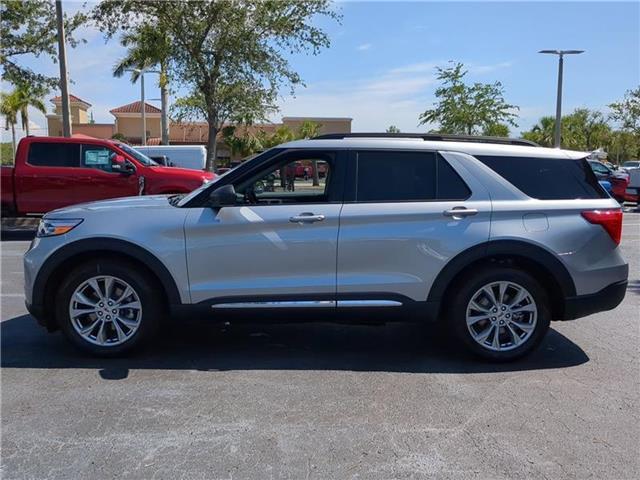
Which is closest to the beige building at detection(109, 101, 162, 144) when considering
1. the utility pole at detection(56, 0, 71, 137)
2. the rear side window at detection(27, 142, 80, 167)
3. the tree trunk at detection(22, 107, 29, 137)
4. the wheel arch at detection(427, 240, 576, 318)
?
the tree trunk at detection(22, 107, 29, 137)

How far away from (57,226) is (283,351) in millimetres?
2145

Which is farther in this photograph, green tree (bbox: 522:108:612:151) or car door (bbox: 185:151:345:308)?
green tree (bbox: 522:108:612:151)

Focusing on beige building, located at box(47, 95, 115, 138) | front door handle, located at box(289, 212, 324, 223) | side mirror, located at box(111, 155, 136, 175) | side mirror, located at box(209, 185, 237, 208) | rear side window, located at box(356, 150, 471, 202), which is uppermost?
beige building, located at box(47, 95, 115, 138)

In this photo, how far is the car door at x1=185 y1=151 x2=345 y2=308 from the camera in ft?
15.5

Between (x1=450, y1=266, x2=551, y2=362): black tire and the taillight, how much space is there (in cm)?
68

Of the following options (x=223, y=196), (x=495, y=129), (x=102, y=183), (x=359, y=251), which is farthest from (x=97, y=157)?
(x=495, y=129)

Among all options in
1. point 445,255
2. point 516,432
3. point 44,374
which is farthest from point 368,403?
point 44,374

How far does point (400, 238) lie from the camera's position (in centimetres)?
472

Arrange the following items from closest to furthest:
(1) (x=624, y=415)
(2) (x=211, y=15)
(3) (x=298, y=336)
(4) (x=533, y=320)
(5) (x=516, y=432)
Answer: (5) (x=516, y=432), (1) (x=624, y=415), (4) (x=533, y=320), (3) (x=298, y=336), (2) (x=211, y=15)

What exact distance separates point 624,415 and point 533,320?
1080 mm

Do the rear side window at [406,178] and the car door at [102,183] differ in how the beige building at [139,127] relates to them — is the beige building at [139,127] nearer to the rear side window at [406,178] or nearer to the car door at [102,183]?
the car door at [102,183]

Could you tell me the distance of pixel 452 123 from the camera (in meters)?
27.3

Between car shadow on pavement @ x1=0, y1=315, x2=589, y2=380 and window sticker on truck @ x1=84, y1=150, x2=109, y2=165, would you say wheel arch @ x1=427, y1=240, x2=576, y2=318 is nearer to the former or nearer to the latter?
car shadow on pavement @ x1=0, y1=315, x2=589, y2=380

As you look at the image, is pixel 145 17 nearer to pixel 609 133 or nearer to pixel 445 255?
pixel 445 255
